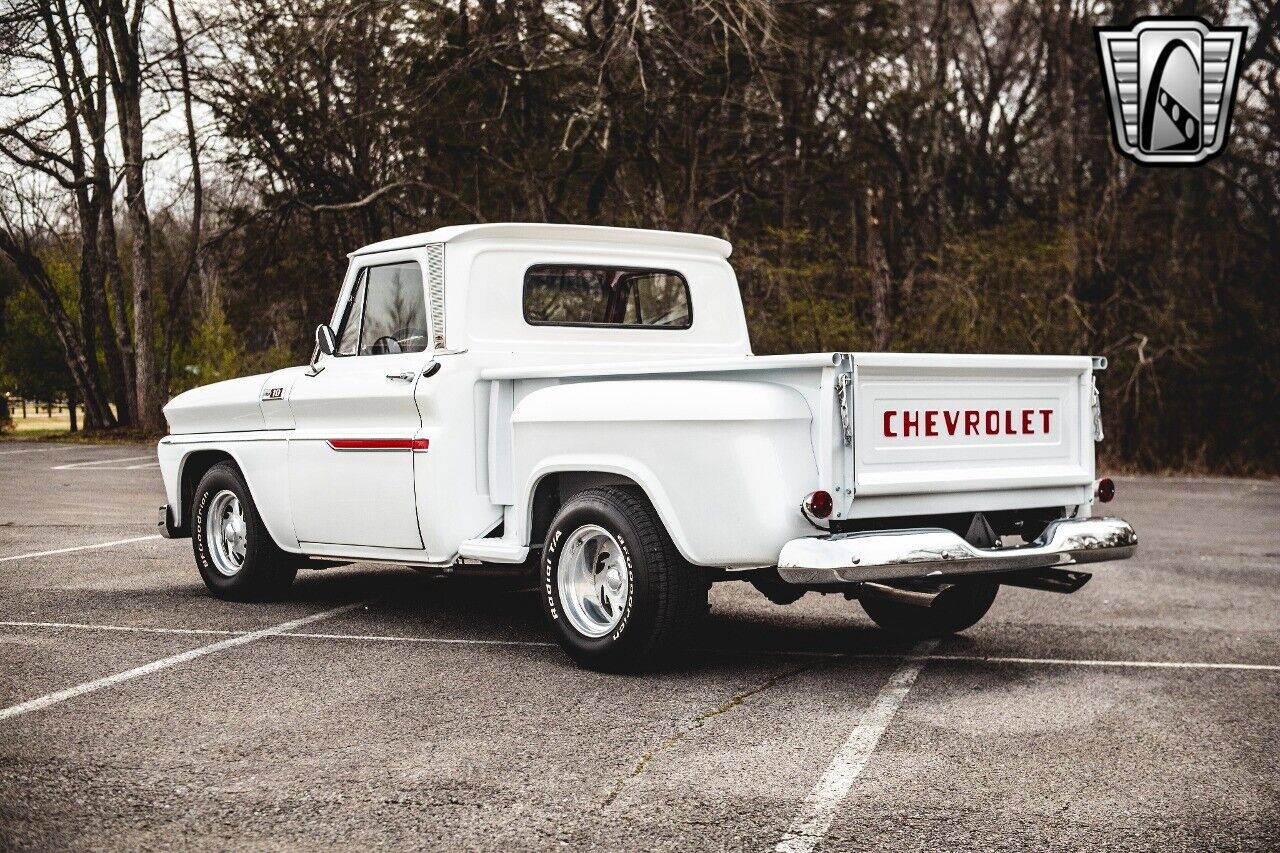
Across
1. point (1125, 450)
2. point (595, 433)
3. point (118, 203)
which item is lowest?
point (1125, 450)

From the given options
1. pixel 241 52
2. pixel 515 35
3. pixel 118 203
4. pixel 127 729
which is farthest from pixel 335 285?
pixel 127 729

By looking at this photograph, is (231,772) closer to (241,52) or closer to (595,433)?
(595,433)

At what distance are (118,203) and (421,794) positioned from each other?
37.0 meters

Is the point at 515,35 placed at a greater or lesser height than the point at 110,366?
greater

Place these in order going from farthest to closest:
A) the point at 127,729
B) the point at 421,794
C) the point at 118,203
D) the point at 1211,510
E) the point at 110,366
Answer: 1. the point at 118,203
2. the point at 110,366
3. the point at 1211,510
4. the point at 127,729
5. the point at 421,794

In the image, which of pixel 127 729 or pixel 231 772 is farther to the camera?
pixel 127 729

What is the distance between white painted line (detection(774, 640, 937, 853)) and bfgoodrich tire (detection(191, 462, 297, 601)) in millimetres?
3799

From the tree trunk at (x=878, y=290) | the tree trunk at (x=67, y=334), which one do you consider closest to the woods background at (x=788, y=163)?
the tree trunk at (x=878, y=290)

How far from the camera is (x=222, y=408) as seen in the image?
341 inches

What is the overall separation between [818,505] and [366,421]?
9.32 ft

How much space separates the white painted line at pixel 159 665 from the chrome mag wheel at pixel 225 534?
750mm

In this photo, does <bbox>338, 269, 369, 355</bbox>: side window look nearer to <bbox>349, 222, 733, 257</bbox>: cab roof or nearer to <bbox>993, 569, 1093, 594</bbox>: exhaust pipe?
<bbox>349, 222, 733, 257</bbox>: cab roof

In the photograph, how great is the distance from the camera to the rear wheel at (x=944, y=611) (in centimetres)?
742

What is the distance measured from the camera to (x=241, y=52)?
84.8 feet
